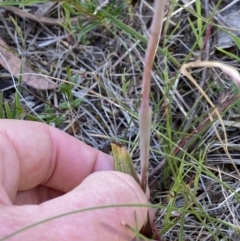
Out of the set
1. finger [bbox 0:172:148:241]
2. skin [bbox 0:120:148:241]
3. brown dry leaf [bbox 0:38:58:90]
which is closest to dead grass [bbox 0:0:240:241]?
brown dry leaf [bbox 0:38:58:90]

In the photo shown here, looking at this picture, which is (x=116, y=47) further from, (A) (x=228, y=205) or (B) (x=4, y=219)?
(B) (x=4, y=219)

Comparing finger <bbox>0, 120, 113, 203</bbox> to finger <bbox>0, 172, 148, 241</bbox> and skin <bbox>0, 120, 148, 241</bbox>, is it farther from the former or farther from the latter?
finger <bbox>0, 172, 148, 241</bbox>

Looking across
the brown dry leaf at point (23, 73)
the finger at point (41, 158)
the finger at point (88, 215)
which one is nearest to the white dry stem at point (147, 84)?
the finger at point (88, 215)

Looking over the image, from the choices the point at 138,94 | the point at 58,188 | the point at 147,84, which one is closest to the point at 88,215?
the point at 147,84

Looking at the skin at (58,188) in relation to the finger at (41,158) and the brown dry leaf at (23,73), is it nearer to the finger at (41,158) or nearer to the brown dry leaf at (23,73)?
the finger at (41,158)

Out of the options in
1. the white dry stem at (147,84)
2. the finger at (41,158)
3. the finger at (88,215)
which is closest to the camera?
the white dry stem at (147,84)

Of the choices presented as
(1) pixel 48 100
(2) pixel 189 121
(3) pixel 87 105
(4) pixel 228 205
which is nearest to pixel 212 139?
(2) pixel 189 121

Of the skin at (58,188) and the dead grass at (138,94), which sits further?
the dead grass at (138,94)

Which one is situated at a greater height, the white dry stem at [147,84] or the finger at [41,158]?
the white dry stem at [147,84]
